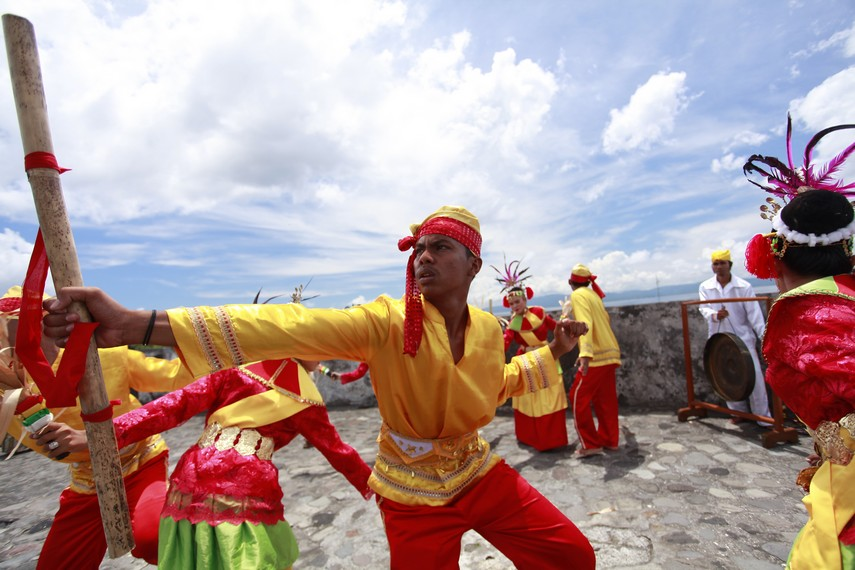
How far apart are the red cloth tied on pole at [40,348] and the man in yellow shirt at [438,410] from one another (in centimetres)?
59

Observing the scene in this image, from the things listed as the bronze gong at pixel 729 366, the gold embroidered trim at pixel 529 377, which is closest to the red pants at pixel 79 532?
the gold embroidered trim at pixel 529 377

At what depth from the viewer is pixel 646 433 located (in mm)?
6031

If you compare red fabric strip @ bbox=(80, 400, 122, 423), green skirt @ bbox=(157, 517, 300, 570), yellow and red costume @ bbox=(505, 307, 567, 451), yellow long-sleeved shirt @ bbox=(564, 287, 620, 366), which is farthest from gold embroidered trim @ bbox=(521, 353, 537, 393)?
yellow long-sleeved shirt @ bbox=(564, 287, 620, 366)

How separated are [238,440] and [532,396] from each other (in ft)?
13.6

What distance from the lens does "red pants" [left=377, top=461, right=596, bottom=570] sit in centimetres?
204

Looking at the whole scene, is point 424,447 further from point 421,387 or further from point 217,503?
point 217,503

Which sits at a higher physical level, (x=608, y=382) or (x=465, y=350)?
(x=465, y=350)

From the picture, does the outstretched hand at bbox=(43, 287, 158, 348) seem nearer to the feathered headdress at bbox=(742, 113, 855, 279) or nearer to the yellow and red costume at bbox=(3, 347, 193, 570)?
the yellow and red costume at bbox=(3, 347, 193, 570)

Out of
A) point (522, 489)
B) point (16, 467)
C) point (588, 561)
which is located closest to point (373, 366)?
point (522, 489)

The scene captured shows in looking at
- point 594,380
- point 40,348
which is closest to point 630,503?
point 594,380

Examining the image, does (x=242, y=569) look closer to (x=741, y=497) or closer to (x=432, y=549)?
(x=432, y=549)

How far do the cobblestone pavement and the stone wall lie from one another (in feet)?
2.35

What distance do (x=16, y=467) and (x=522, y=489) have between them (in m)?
8.87

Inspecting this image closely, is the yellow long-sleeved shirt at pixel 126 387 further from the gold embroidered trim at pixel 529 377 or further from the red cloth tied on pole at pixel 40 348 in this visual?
the gold embroidered trim at pixel 529 377
